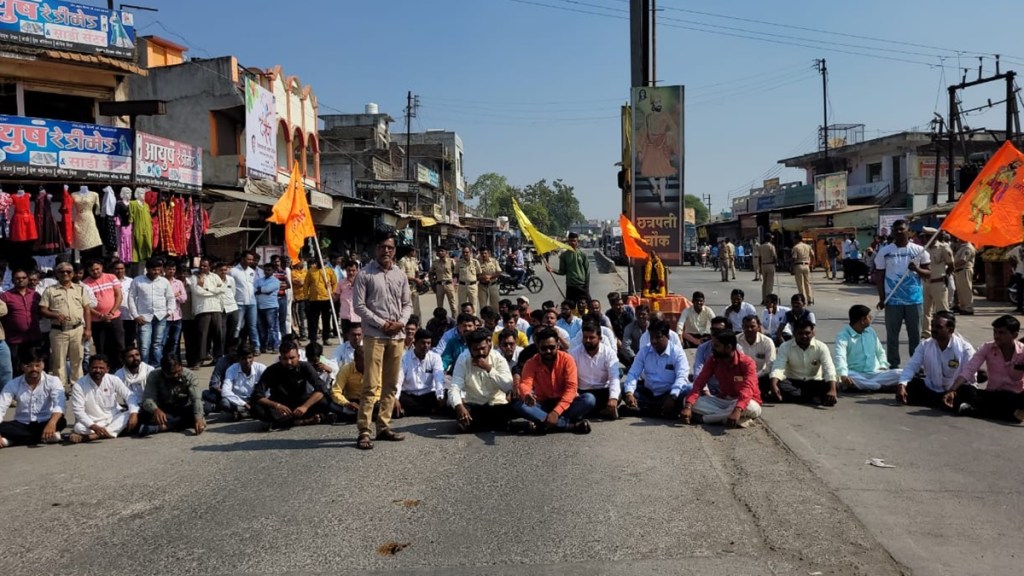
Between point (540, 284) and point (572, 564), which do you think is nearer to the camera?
point (572, 564)

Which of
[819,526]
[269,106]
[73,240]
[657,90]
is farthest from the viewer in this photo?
[269,106]

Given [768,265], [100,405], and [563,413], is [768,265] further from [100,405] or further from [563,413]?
[100,405]

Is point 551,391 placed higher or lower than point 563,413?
higher

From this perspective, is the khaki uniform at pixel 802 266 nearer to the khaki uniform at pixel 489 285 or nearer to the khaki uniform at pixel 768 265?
the khaki uniform at pixel 768 265

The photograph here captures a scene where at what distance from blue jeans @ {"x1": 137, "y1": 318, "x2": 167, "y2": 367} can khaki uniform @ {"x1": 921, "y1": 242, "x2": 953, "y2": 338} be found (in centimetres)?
1074

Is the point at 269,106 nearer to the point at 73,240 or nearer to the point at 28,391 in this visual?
the point at 73,240

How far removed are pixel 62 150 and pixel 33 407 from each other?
6703 millimetres

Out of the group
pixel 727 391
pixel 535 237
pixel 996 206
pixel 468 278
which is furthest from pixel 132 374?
pixel 996 206

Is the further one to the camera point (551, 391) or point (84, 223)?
point (84, 223)

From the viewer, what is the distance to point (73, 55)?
51.0 ft

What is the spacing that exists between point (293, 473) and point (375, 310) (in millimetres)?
1525

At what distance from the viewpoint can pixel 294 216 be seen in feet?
38.8

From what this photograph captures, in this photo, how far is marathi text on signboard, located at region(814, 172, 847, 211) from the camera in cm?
4041

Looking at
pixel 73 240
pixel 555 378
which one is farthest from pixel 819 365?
pixel 73 240
